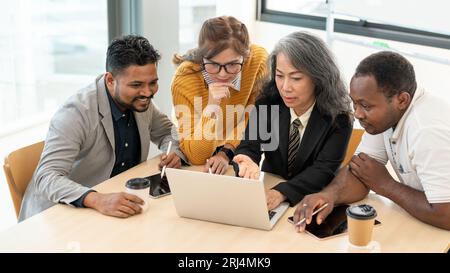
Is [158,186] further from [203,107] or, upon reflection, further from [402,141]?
[402,141]

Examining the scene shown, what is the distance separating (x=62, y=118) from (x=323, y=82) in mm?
926

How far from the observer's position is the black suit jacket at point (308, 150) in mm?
1963

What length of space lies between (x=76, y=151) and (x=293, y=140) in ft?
2.54

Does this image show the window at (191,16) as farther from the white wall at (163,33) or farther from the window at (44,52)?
the window at (44,52)

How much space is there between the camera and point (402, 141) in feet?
5.93

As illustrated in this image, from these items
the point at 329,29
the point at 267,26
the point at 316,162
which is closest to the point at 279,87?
the point at 316,162

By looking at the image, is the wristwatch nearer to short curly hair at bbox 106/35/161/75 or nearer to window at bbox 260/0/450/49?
short curly hair at bbox 106/35/161/75

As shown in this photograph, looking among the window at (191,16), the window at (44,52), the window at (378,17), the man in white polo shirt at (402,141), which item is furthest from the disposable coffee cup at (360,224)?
the window at (191,16)

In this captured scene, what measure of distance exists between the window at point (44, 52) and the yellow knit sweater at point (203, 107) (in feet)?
3.85

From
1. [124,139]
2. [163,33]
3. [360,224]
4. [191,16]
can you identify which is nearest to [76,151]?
[124,139]

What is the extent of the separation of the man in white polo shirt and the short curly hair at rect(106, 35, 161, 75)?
0.79 m

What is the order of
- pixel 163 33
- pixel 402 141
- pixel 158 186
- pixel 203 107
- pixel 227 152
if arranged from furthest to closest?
pixel 163 33 < pixel 203 107 < pixel 227 152 < pixel 158 186 < pixel 402 141

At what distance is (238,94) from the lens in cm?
245

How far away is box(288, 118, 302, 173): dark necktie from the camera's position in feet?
6.82
